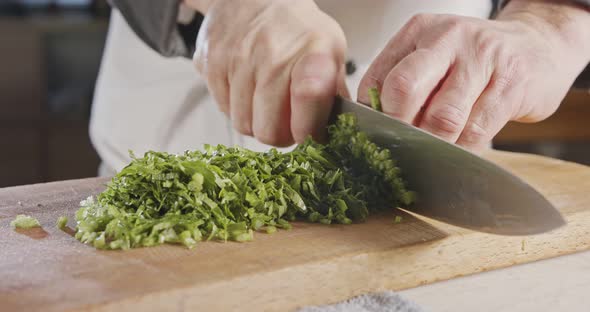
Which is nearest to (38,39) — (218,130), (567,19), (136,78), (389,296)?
(136,78)

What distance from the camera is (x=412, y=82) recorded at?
3.66 feet

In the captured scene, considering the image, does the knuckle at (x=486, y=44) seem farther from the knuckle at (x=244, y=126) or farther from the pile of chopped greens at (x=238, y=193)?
the knuckle at (x=244, y=126)

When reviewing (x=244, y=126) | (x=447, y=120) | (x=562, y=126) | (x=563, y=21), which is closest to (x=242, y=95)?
(x=244, y=126)

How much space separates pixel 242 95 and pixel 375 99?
266mm

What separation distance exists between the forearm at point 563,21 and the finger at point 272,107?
469mm

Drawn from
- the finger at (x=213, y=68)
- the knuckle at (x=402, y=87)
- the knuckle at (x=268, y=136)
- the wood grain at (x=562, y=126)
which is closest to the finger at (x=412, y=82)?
the knuckle at (x=402, y=87)

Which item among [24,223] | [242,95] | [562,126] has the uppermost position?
[242,95]

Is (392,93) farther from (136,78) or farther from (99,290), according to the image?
Result: (136,78)

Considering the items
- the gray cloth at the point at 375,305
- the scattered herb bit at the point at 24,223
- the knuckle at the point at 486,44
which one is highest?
the knuckle at the point at 486,44

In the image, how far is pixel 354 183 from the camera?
3.79ft

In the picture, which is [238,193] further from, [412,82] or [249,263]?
[412,82]

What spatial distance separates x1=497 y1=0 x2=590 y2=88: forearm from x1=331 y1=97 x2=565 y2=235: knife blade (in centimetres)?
41

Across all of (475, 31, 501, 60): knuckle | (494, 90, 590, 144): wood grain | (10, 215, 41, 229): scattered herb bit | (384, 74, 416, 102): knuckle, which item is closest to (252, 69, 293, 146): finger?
(384, 74, 416, 102): knuckle

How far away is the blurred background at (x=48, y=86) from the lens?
3.58 m
